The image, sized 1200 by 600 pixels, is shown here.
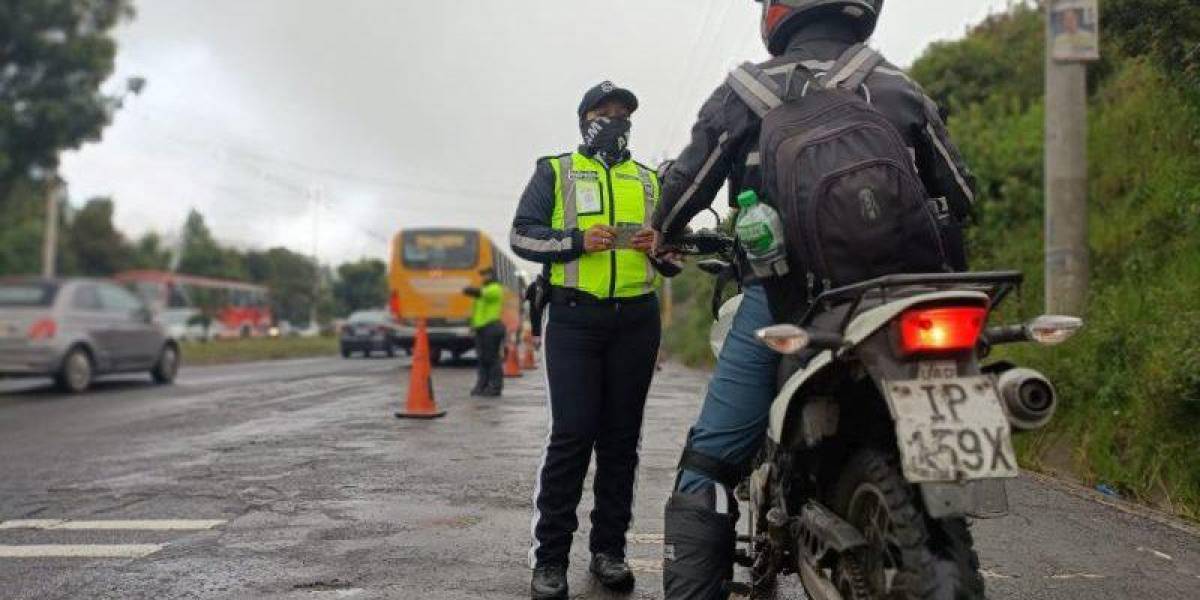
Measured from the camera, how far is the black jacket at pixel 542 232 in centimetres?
377

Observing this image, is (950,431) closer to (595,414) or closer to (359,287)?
(595,414)

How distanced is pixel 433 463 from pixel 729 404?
431 centimetres

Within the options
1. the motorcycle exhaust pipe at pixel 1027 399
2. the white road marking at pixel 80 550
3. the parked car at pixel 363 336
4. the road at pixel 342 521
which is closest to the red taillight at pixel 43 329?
the road at pixel 342 521

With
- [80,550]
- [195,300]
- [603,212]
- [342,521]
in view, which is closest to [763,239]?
[603,212]

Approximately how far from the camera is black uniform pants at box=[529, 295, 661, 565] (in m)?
3.79

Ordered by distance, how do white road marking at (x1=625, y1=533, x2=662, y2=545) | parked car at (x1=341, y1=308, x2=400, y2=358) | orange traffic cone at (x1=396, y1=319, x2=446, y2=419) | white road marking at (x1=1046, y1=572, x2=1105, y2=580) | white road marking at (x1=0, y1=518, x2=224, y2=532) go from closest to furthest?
white road marking at (x1=1046, y1=572, x2=1105, y2=580)
white road marking at (x1=625, y1=533, x2=662, y2=545)
white road marking at (x1=0, y1=518, x2=224, y2=532)
orange traffic cone at (x1=396, y1=319, x2=446, y2=419)
parked car at (x1=341, y1=308, x2=400, y2=358)

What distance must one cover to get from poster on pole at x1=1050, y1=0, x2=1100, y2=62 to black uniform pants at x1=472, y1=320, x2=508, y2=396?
7600 mm

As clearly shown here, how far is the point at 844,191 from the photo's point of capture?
240 cm

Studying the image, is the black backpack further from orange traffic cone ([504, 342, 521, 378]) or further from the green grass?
the green grass

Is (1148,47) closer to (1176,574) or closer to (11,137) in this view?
(1176,574)

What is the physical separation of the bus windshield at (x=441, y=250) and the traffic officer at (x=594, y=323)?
20.7 metres

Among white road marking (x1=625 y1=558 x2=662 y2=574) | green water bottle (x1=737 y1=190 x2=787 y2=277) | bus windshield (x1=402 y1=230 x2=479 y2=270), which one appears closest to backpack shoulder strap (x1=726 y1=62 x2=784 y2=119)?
green water bottle (x1=737 y1=190 x2=787 y2=277)

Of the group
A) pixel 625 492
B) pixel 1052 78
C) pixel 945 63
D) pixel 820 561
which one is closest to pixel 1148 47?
pixel 1052 78

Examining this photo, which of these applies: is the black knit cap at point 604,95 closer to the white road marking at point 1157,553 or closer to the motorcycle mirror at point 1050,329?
the motorcycle mirror at point 1050,329
